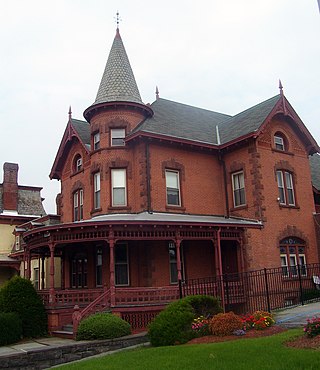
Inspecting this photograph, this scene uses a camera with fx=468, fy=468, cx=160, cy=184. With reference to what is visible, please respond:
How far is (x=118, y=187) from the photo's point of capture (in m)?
23.2

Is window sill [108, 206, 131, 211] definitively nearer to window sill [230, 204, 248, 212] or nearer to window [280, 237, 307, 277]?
window sill [230, 204, 248, 212]

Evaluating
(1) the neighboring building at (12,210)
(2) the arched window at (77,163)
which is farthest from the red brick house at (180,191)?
(1) the neighboring building at (12,210)

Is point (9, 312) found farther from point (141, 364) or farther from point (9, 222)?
point (9, 222)

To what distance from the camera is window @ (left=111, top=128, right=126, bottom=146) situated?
2384cm

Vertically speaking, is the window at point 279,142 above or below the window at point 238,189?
above

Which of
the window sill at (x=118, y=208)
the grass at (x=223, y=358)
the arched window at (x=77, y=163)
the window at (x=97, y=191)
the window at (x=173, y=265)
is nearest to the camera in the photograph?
the grass at (x=223, y=358)

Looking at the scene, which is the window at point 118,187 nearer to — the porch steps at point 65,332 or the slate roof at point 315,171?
the porch steps at point 65,332

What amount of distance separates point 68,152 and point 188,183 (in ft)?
27.2

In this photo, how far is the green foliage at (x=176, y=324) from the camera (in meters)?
13.5

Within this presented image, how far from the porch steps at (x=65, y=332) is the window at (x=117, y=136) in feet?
30.9

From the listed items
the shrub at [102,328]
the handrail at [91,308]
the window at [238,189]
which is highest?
the window at [238,189]

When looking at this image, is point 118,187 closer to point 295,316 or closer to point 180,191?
point 180,191

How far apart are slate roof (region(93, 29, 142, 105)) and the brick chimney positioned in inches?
722

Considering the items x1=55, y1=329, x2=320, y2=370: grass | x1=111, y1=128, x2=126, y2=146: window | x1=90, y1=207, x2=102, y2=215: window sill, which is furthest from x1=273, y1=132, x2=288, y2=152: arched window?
x1=55, y1=329, x2=320, y2=370: grass
